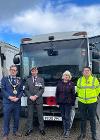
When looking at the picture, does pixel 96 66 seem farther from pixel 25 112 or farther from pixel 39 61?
pixel 25 112

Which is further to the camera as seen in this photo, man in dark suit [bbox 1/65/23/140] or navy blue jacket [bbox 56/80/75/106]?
navy blue jacket [bbox 56/80/75/106]

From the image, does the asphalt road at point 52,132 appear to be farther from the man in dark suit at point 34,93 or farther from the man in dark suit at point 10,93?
the man in dark suit at point 10,93

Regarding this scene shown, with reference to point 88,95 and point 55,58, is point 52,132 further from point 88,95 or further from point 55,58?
point 55,58

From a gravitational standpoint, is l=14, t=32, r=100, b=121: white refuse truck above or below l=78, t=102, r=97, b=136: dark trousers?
above

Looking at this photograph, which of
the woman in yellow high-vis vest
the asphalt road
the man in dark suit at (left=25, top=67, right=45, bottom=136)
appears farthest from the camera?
the man in dark suit at (left=25, top=67, right=45, bottom=136)

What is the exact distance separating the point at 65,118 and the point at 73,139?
0.64 metres

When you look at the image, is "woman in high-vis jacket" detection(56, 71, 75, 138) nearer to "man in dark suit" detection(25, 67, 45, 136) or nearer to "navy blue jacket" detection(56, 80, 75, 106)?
"navy blue jacket" detection(56, 80, 75, 106)

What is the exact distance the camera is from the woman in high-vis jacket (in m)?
8.34

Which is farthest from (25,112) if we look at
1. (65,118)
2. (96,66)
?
(96,66)

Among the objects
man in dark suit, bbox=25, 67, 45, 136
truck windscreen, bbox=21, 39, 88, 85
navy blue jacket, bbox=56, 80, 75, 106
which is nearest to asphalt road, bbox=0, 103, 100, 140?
man in dark suit, bbox=25, 67, 45, 136

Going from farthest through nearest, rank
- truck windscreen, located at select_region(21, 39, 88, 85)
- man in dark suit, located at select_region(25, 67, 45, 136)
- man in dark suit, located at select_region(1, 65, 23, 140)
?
1. truck windscreen, located at select_region(21, 39, 88, 85)
2. man in dark suit, located at select_region(25, 67, 45, 136)
3. man in dark suit, located at select_region(1, 65, 23, 140)

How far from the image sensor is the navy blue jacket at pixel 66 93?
328 inches

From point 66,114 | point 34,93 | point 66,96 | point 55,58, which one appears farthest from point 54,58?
point 66,114

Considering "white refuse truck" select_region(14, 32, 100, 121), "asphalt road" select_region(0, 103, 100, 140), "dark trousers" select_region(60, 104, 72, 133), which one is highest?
"white refuse truck" select_region(14, 32, 100, 121)
